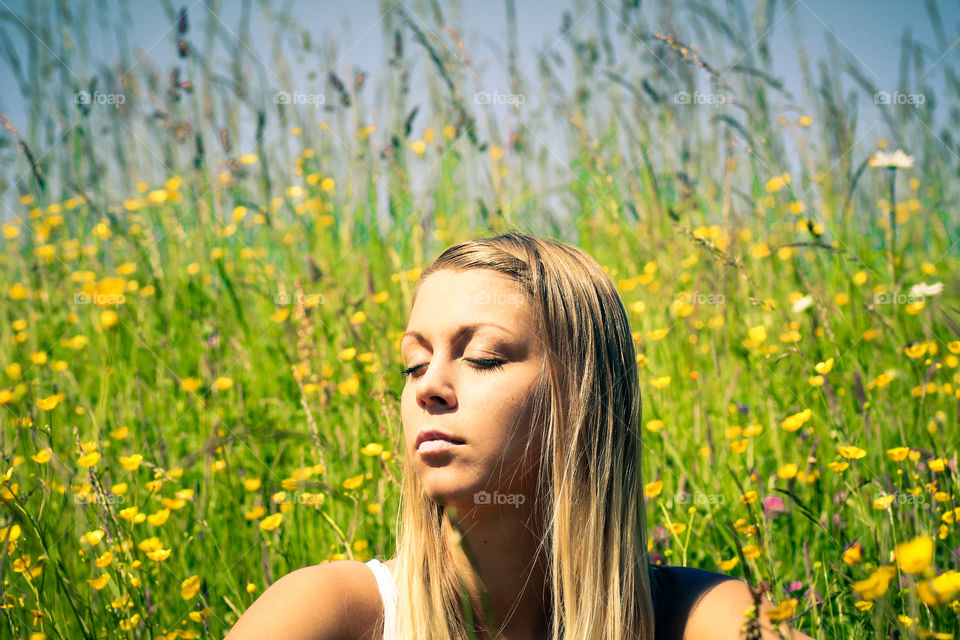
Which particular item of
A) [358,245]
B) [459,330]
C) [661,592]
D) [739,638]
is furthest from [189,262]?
[739,638]

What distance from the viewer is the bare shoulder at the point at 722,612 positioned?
125cm

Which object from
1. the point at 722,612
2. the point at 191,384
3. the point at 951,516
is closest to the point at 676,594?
the point at 722,612

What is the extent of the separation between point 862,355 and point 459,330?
1700 millimetres

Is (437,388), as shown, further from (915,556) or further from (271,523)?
(915,556)

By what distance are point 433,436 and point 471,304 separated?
25 centimetres

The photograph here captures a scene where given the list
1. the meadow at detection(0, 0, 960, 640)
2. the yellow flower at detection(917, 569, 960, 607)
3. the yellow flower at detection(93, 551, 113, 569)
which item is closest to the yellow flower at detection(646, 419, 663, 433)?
the meadow at detection(0, 0, 960, 640)

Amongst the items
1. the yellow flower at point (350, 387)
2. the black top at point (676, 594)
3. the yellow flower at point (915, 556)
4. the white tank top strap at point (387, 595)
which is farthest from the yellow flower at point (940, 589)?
the yellow flower at point (350, 387)

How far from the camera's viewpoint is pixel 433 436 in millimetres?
1276

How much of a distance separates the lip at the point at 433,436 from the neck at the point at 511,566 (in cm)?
16

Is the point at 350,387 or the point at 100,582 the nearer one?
the point at 100,582

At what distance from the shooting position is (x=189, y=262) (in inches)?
131

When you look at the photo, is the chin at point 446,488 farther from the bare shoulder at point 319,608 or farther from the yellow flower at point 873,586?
the yellow flower at point 873,586

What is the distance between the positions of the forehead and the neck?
0.32m

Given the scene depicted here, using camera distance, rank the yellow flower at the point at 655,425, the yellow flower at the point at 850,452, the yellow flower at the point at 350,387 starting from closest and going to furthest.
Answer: the yellow flower at the point at 850,452 < the yellow flower at the point at 655,425 < the yellow flower at the point at 350,387
